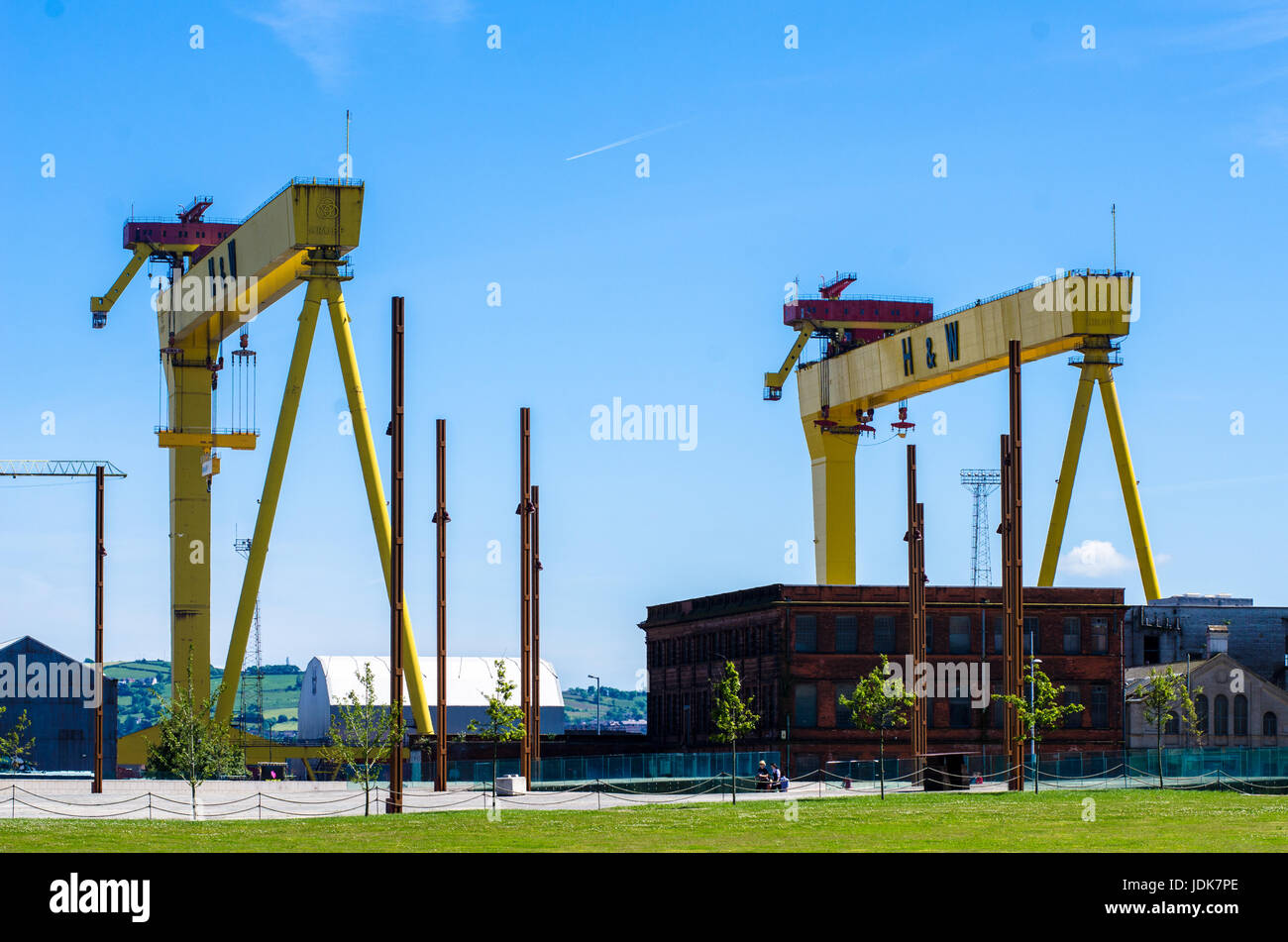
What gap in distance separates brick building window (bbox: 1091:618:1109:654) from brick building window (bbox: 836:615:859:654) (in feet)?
34.8

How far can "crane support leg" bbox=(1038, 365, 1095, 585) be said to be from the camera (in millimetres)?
74344

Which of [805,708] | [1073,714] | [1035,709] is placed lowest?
[1073,714]

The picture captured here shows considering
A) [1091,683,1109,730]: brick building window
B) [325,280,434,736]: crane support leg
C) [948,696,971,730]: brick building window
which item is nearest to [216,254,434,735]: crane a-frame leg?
[325,280,434,736]: crane support leg

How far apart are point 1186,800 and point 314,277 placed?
115ft

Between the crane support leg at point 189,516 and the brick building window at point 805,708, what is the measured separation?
83.0 feet

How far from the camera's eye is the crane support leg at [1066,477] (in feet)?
244

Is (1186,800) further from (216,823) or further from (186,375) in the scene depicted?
(186,375)

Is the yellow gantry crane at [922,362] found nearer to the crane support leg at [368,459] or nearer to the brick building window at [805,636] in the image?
the brick building window at [805,636]

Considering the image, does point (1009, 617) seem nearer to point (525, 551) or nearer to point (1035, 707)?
point (1035, 707)

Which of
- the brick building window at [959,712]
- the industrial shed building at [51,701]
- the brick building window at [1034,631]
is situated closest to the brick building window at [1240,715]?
the brick building window at [1034,631]

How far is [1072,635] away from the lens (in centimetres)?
8331

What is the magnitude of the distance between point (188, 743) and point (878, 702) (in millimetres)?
28506

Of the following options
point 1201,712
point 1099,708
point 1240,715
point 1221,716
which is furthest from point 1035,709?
point 1240,715
